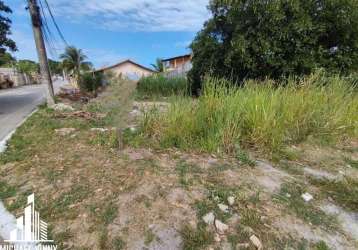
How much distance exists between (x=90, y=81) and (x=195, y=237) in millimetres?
20455

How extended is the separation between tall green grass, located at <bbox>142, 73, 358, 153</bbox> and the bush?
17.1 meters

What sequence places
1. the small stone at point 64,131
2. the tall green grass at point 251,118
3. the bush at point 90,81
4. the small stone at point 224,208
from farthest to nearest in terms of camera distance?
the bush at point 90,81, the small stone at point 64,131, the tall green grass at point 251,118, the small stone at point 224,208

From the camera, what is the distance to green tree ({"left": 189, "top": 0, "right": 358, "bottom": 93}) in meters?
7.93

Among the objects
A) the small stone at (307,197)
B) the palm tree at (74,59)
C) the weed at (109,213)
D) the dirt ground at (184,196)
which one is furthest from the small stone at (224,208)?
the palm tree at (74,59)

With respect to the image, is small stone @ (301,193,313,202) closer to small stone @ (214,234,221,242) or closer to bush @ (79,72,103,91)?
small stone @ (214,234,221,242)

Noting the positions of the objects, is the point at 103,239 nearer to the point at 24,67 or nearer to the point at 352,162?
the point at 352,162

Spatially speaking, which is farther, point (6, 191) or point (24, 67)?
point (24, 67)

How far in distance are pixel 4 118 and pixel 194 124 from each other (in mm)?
6868

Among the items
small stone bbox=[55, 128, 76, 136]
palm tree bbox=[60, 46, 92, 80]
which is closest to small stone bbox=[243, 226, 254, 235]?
small stone bbox=[55, 128, 76, 136]

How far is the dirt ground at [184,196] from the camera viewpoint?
2.00 meters

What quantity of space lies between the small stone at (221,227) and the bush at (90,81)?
19.3 meters

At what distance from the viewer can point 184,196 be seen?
2.49 meters

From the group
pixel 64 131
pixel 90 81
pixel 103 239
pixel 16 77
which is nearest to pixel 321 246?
pixel 103 239

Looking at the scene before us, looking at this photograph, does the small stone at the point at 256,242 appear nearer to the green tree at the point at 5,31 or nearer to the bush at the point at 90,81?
the green tree at the point at 5,31
